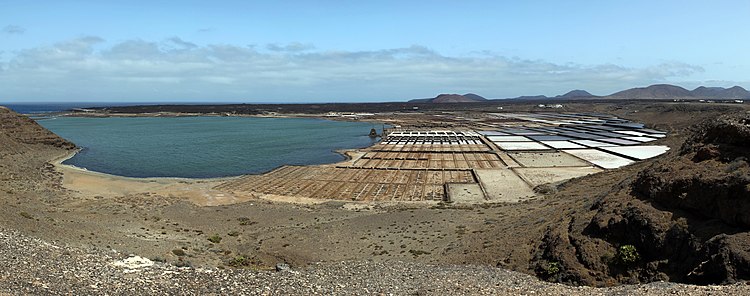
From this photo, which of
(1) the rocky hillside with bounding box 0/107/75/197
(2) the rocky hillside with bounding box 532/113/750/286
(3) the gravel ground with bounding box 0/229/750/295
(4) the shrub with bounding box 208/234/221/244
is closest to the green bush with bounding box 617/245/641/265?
(2) the rocky hillside with bounding box 532/113/750/286

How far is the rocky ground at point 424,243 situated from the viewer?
11.8 m

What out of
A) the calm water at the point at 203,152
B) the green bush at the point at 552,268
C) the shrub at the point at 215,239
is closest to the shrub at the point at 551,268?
the green bush at the point at 552,268

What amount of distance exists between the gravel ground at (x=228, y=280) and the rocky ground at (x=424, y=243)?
6cm

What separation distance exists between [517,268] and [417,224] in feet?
24.5

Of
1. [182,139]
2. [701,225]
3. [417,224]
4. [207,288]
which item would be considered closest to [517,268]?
[701,225]

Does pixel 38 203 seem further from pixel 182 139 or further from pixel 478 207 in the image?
pixel 182 139

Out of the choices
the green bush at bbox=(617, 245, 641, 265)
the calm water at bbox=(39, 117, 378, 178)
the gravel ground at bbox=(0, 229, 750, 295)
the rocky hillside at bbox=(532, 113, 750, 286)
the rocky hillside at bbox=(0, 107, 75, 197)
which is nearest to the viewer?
the gravel ground at bbox=(0, 229, 750, 295)

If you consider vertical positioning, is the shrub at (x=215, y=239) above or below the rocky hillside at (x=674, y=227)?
below

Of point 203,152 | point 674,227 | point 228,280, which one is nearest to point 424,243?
point 674,227

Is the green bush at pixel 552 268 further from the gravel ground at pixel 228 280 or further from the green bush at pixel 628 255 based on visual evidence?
the green bush at pixel 628 255

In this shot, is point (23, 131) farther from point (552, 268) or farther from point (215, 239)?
point (552, 268)

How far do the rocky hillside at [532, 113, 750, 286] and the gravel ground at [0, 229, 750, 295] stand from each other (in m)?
1.09

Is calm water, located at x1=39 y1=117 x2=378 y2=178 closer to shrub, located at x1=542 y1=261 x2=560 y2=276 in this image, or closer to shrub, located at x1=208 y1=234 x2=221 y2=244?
shrub, located at x1=208 y1=234 x2=221 y2=244

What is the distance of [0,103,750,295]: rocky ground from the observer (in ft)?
38.8
